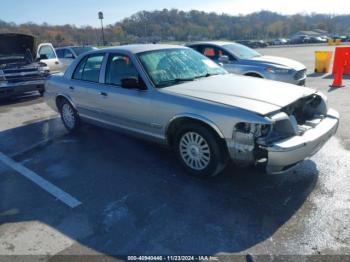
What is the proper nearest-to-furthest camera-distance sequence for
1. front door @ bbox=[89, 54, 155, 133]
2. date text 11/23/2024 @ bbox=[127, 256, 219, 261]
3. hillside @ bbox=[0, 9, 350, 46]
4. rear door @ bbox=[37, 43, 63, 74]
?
date text 11/23/2024 @ bbox=[127, 256, 219, 261]
front door @ bbox=[89, 54, 155, 133]
rear door @ bbox=[37, 43, 63, 74]
hillside @ bbox=[0, 9, 350, 46]

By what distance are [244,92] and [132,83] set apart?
155 cm

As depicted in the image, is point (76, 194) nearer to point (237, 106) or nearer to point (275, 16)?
point (237, 106)

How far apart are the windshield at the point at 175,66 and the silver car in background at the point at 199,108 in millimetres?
15

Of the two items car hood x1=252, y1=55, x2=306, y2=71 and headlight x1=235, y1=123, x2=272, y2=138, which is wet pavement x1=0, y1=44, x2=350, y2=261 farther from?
car hood x1=252, y1=55, x2=306, y2=71

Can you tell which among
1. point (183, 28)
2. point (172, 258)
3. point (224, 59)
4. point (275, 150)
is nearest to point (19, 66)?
point (224, 59)

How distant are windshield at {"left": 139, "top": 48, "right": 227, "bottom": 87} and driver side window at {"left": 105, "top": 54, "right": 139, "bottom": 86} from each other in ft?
0.74

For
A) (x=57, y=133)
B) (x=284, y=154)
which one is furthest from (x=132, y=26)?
(x=284, y=154)

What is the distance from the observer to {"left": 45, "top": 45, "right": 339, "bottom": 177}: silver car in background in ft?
11.9

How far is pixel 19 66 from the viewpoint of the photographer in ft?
33.3

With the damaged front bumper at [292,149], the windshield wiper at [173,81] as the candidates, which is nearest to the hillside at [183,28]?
the windshield wiper at [173,81]

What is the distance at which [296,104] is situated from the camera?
418cm

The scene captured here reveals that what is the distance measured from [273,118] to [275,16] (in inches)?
5822

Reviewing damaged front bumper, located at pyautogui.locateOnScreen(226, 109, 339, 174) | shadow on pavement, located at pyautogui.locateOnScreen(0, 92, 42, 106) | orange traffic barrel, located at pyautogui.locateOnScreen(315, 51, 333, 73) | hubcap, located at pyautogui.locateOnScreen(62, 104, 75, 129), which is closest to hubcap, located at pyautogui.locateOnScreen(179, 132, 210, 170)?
damaged front bumper, located at pyautogui.locateOnScreen(226, 109, 339, 174)

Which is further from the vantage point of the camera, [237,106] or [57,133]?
[57,133]
